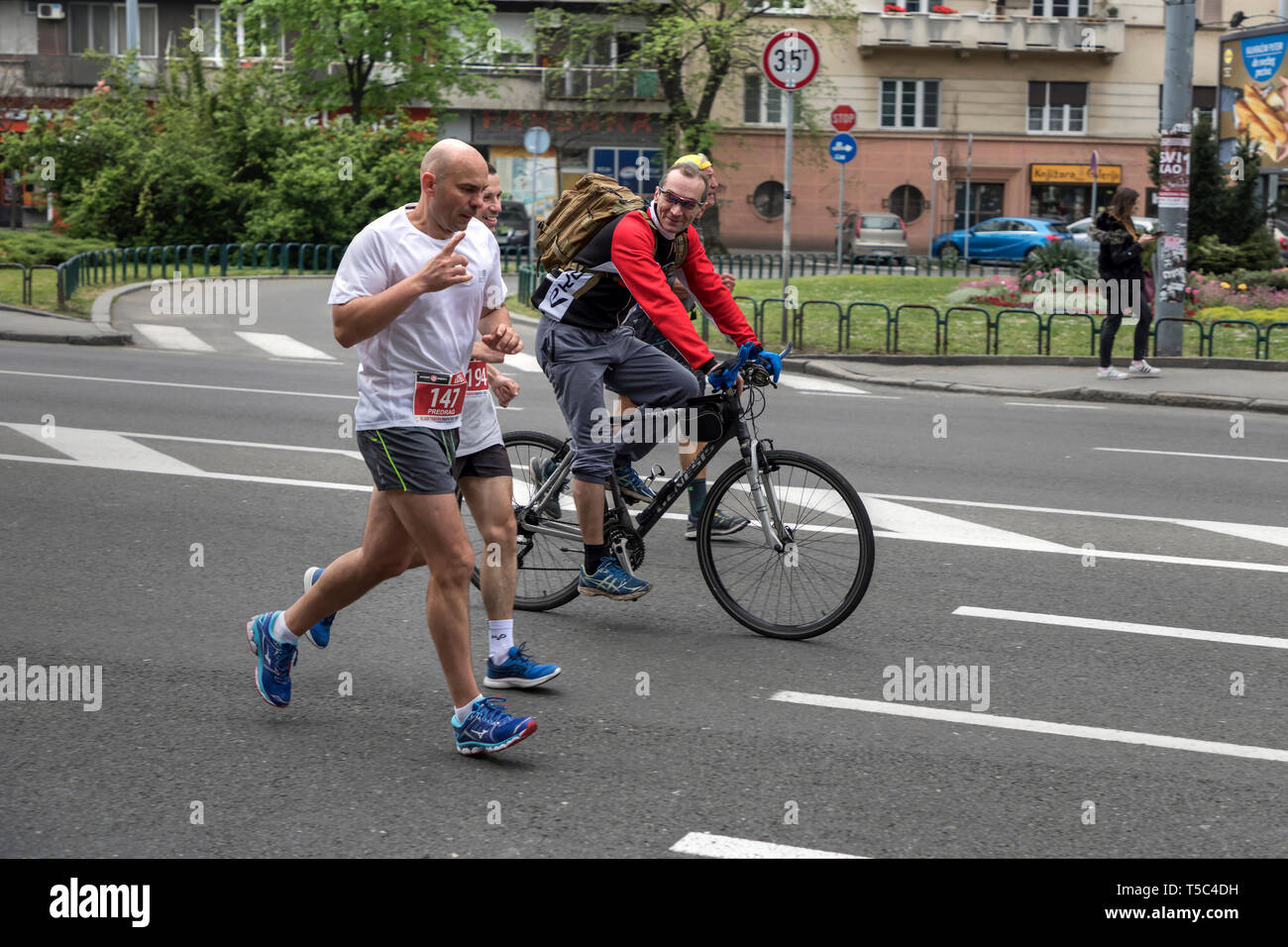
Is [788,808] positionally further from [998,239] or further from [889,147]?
[889,147]

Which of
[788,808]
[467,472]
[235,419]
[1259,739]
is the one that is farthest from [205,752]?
[235,419]

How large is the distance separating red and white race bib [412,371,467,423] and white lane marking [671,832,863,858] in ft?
5.06

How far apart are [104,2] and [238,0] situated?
12.6 m

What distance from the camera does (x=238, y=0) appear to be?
44.1m

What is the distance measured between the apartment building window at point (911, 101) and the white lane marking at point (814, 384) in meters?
39.3

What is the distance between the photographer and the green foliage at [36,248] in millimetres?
25719

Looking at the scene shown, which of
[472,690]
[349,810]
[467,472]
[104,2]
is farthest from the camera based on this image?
[104,2]

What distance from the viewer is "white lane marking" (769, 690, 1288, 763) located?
4957mm

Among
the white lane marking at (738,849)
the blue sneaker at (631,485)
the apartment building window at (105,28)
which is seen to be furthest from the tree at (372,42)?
the white lane marking at (738,849)

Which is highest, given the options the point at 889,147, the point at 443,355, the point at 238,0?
the point at 238,0

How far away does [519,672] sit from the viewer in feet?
18.2

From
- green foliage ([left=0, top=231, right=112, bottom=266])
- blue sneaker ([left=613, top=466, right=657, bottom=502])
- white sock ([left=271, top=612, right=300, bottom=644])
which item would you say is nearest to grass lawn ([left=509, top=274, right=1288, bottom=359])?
green foliage ([left=0, top=231, right=112, bottom=266])

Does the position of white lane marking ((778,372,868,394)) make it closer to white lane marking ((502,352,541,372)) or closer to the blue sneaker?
white lane marking ((502,352,541,372))

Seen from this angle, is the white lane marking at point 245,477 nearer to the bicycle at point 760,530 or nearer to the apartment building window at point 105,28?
the bicycle at point 760,530
